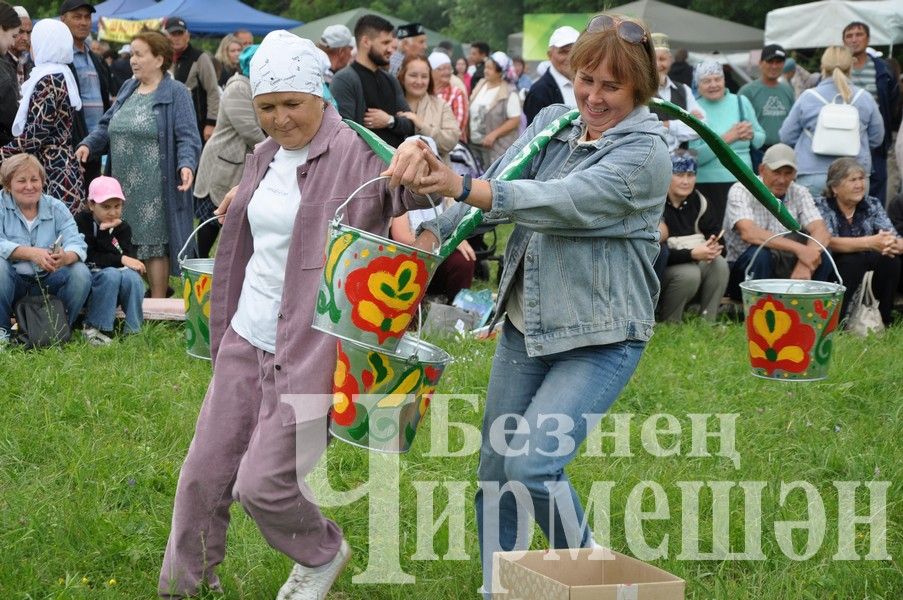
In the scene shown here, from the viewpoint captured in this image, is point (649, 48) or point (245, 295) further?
point (245, 295)

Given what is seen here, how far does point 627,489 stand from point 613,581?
5.39 feet

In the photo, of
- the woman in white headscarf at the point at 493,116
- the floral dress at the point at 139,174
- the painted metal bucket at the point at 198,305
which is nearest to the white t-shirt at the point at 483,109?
the woman in white headscarf at the point at 493,116

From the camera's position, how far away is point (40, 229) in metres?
7.39

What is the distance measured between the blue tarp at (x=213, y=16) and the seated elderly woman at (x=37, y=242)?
16931 mm

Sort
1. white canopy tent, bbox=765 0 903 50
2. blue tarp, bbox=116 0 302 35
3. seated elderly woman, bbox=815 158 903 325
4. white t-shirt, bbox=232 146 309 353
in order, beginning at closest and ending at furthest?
white t-shirt, bbox=232 146 309 353
seated elderly woman, bbox=815 158 903 325
white canopy tent, bbox=765 0 903 50
blue tarp, bbox=116 0 302 35

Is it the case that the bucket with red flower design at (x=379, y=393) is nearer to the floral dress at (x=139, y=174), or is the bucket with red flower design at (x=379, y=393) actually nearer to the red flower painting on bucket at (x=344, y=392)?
the red flower painting on bucket at (x=344, y=392)

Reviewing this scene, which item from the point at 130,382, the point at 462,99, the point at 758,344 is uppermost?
the point at 758,344

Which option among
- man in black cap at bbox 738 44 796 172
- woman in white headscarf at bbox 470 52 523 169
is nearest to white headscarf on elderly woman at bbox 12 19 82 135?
woman in white headscarf at bbox 470 52 523 169

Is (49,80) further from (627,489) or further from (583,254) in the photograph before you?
(583,254)

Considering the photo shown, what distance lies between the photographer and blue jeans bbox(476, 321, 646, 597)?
3.34 metres

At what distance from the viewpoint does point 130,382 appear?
20.3 feet

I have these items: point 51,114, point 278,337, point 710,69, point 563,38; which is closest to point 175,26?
point 51,114

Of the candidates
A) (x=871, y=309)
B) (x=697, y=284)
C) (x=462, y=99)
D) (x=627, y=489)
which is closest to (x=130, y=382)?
(x=627, y=489)

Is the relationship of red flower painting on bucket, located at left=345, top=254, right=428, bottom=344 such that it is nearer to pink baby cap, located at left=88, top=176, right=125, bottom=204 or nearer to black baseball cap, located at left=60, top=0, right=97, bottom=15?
pink baby cap, located at left=88, top=176, right=125, bottom=204
